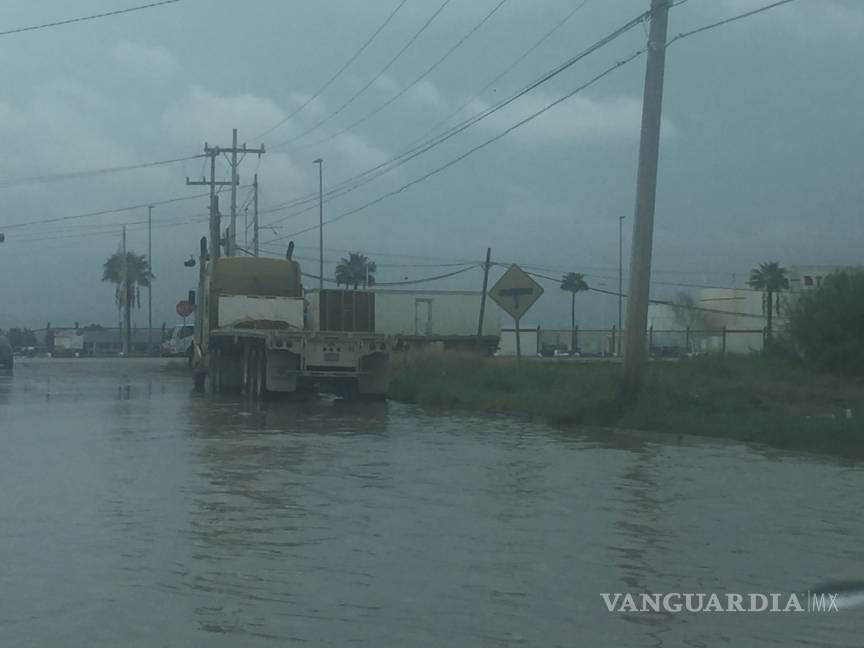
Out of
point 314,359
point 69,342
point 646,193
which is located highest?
point 646,193

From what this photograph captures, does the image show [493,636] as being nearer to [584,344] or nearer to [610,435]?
[610,435]

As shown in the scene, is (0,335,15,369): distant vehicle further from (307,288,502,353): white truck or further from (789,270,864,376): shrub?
(789,270,864,376): shrub

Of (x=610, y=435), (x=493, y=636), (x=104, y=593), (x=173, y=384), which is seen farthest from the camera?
(x=173, y=384)

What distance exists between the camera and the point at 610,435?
2030cm

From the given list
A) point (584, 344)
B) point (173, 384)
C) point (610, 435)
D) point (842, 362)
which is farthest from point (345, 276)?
point (610, 435)

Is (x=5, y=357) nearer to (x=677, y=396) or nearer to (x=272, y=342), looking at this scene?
(x=272, y=342)

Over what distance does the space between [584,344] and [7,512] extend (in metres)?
72.3

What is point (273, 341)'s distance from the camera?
91.2ft

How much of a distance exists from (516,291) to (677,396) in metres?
5.73

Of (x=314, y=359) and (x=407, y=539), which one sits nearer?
(x=407, y=539)

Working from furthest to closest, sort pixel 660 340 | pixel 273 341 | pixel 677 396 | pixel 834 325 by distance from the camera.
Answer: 1. pixel 660 340
2. pixel 834 325
3. pixel 273 341
4. pixel 677 396

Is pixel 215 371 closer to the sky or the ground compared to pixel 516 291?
closer to the ground

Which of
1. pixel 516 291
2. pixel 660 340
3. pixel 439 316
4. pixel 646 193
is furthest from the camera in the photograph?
pixel 660 340

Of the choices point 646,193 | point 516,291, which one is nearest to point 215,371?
point 516,291
